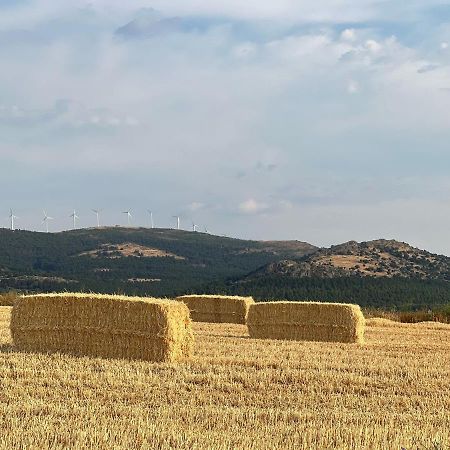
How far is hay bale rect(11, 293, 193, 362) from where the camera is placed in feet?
54.1

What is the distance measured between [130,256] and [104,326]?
354ft

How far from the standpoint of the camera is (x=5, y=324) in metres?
24.5

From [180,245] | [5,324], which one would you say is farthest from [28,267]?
[5,324]

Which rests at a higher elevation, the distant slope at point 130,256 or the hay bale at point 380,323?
the distant slope at point 130,256

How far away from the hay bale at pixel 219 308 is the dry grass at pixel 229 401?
12080 millimetres

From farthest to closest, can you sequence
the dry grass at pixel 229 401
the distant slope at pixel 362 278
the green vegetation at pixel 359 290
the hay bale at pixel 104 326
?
the distant slope at pixel 362 278
the green vegetation at pixel 359 290
the hay bale at pixel 104 326
the dry grass at pixel 229 401

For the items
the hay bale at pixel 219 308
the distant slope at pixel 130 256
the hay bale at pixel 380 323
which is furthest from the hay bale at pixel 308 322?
the distant slope at pixel 130 256

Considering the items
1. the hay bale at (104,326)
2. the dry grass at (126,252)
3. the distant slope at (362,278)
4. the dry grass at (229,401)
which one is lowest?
the dry grass at (229,401)

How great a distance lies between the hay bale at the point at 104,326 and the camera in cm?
1650

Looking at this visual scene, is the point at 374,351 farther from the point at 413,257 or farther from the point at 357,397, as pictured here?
the point at 413,257

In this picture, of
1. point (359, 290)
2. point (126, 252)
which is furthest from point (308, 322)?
point (126, 252)

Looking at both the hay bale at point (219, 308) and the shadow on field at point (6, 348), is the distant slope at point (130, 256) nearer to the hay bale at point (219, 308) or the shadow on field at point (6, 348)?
the hay bale at point (219, 308)

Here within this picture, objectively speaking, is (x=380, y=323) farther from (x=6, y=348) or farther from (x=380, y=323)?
(x=6, y=348)

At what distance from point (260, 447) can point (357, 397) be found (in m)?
4.17
